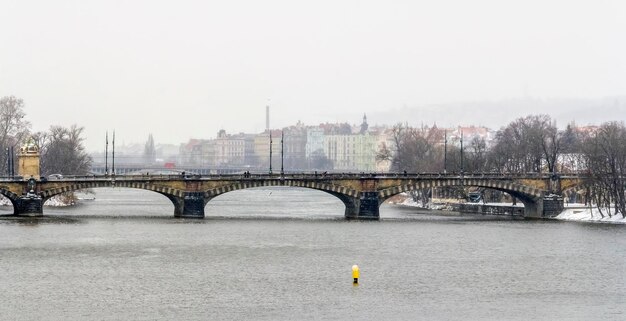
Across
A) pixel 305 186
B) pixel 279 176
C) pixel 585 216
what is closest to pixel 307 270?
pixel 305 186

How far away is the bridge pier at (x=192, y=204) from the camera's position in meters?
120

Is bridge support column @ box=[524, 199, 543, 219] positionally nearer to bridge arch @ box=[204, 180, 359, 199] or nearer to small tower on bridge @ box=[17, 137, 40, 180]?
bridge arch @ box=[204, 180, 359, 199]

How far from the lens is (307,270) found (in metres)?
73.7

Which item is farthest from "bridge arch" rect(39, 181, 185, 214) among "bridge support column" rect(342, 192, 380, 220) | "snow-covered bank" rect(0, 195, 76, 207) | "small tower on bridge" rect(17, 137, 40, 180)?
"snow-covered bank" rect(0, 195, 76, 207)

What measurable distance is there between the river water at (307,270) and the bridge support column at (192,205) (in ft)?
14.1

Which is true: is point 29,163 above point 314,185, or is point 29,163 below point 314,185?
above

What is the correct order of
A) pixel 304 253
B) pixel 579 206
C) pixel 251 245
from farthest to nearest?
pixel 579 206
pixel 251 245
pixel 304 253

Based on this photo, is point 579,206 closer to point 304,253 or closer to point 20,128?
point 304,253

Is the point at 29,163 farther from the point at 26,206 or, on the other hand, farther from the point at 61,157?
the point at 61,157

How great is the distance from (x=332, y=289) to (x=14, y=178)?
203ft

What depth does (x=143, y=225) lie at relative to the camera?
4269 inches

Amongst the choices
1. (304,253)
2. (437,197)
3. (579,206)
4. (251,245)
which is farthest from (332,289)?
(437,197)

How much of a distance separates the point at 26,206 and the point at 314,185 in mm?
26806

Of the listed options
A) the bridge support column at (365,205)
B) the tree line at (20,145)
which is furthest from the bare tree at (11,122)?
the bridge support column at (365,205)
